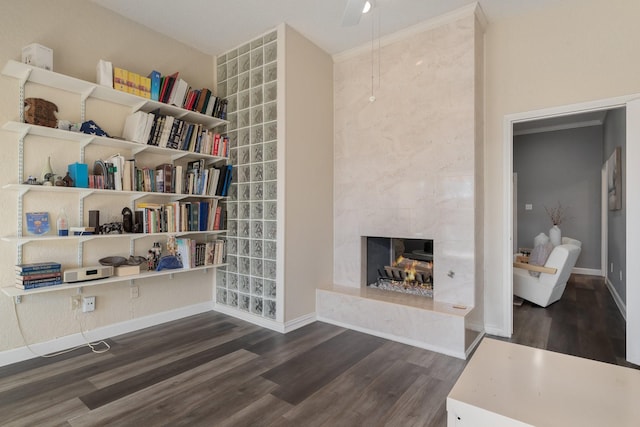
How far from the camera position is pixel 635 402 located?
93 cm

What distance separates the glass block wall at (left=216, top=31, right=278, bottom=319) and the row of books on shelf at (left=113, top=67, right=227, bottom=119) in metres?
0.19

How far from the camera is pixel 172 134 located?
3.01 m

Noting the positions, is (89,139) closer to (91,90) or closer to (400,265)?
(91,90)

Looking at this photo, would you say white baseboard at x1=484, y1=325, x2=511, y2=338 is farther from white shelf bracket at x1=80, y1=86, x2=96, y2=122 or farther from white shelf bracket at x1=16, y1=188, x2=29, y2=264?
white shelf bracket at x1=80, y1=86, x2=96, y2=122

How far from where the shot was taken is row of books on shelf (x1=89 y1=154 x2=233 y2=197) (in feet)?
8.64

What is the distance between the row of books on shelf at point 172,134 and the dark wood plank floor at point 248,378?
173cm

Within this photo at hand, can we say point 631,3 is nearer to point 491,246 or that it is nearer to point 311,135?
point 491,246

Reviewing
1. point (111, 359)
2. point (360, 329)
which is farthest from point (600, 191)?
point (111, 359)

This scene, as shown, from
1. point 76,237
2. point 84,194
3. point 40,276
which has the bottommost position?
point 40,276

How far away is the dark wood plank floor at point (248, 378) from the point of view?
69.8 inches

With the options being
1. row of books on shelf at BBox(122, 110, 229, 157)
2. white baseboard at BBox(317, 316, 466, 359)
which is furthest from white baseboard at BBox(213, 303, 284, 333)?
row of books on shelf at BBox(122, 110, 229, 157)

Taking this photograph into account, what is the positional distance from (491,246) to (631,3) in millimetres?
2074

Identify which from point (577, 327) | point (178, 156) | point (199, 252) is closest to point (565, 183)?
point (577, 327)

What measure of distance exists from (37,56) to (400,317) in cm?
336
